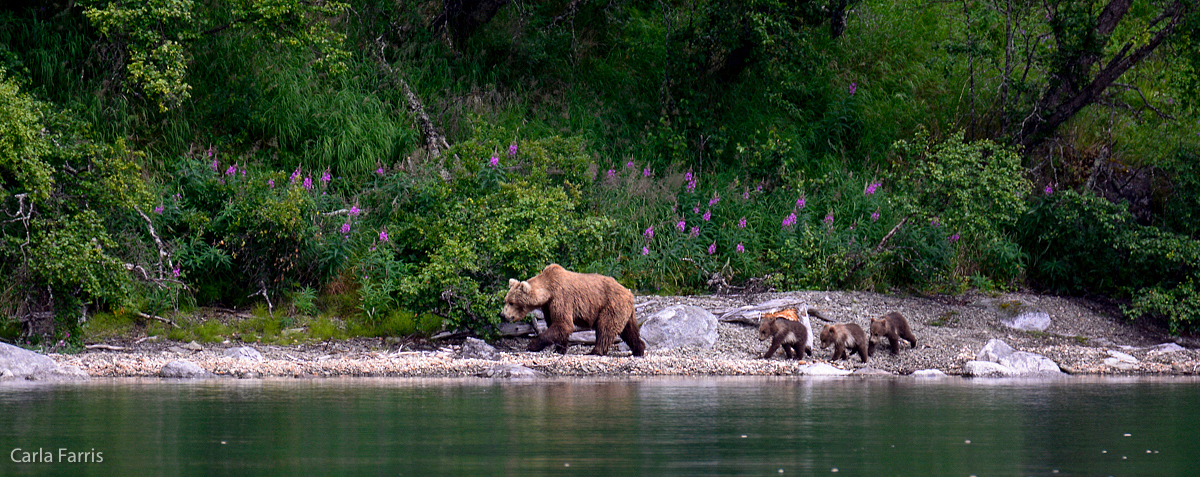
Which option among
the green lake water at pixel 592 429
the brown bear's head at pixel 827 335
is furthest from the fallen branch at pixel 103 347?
the brown bear's head at pixel 827 335

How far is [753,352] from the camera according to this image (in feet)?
44.8

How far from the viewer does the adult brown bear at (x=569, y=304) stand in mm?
12836

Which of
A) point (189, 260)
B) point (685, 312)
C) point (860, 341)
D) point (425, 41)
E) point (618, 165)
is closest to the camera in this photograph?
point (860, 341)

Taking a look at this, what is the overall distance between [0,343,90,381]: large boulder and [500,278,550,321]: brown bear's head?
4573 millimetres

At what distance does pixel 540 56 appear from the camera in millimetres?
22688

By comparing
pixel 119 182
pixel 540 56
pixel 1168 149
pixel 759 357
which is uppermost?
pixel 540 56

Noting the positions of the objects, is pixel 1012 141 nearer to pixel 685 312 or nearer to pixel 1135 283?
pixel 1135 283

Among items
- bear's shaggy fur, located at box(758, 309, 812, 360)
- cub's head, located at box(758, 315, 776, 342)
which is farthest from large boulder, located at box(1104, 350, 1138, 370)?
cub's head, located at box(758, 315, 776, 342)

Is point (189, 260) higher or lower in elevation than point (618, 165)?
lower

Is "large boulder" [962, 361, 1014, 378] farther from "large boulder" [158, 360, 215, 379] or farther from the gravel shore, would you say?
"large boulder" [158, 360, 215, 379]

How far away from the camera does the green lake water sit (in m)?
5.99

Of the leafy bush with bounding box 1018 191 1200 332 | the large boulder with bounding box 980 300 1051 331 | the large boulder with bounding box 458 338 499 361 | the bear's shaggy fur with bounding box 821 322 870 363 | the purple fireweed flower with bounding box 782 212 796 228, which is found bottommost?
the large boulder with bounding box 458 338 499 361

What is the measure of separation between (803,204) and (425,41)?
8.84 m

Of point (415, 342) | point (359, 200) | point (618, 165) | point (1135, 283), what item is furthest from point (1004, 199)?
point (359, 200)
